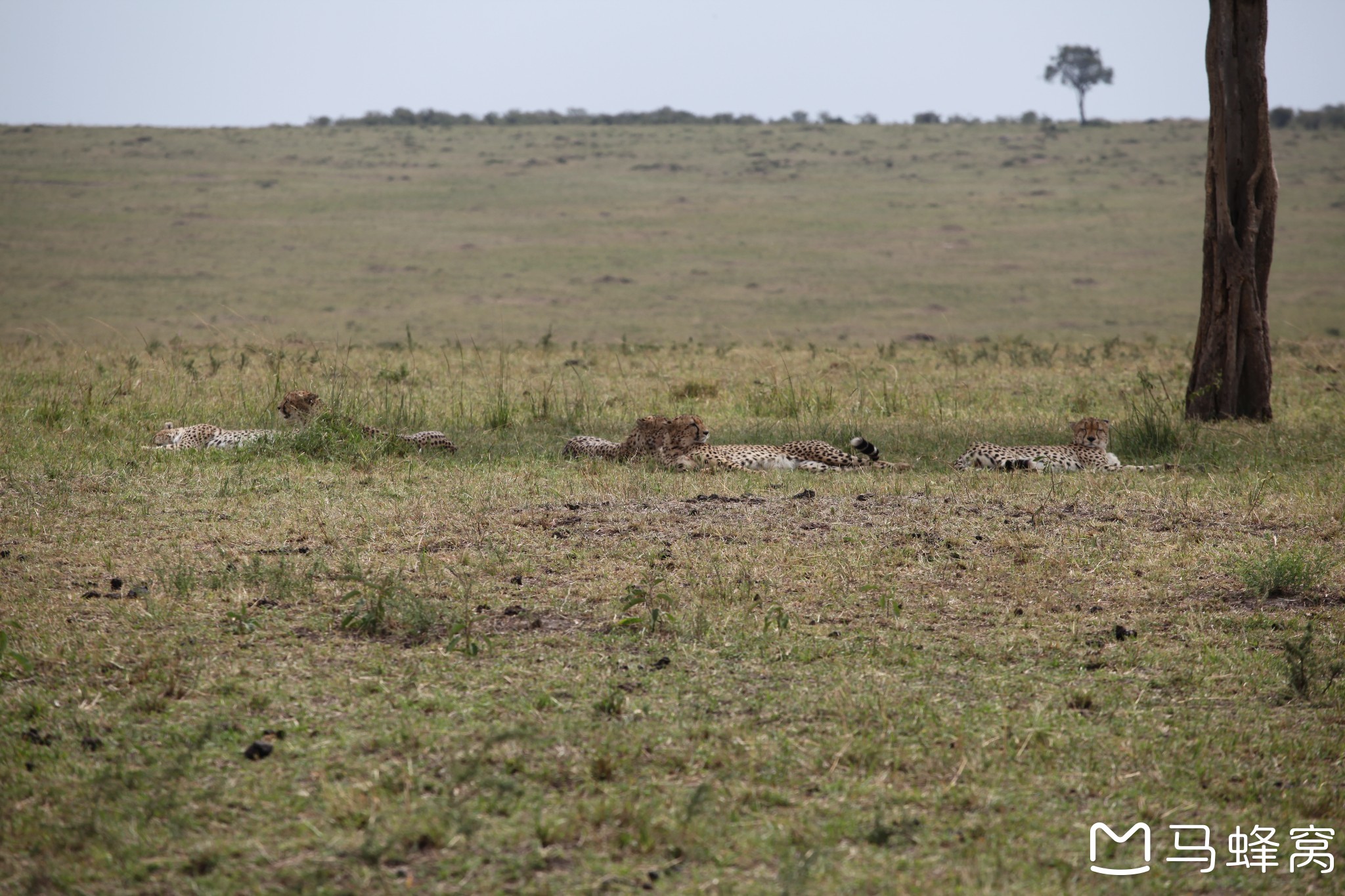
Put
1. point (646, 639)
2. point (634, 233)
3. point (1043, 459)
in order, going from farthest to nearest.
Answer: point (634, 233), point (1043, 459), point (646, 639)

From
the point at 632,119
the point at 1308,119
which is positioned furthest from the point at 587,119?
the point at 1308,119

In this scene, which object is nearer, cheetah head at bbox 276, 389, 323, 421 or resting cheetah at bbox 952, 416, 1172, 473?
resting cheetah at bbox 952, 416, 1172, 473

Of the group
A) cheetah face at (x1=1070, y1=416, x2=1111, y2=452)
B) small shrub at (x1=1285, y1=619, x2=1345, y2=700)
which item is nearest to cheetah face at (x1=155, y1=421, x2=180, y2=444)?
cheetah face at (x1=1070, y1=416, x2=1111, y2=452)

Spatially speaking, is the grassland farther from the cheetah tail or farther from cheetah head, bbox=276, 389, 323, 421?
the cheetah tail

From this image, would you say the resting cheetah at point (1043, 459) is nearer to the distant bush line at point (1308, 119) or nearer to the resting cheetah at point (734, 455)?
the resting cheetah at point (734, 455)

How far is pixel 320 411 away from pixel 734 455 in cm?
323

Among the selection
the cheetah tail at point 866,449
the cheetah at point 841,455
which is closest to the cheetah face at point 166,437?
the cheetah at point 841,455

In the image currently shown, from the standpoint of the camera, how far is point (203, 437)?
8086mm

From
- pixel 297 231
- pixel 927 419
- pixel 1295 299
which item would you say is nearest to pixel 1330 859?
pixel 927 419

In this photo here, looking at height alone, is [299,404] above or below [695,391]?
above

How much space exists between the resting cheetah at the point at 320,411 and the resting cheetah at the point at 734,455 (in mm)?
1534

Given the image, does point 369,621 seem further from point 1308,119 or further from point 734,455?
point 1308,119

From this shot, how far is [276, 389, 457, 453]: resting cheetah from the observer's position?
7859 mm

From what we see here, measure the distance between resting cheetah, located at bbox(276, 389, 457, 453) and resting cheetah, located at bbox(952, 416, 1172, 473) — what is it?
355cm
